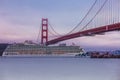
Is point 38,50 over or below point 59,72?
over

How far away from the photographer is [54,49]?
74938mm

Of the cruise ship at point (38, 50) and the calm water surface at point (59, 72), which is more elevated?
the cruise ship at point (38, 50)

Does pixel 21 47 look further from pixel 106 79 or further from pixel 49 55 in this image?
pixel 106 79

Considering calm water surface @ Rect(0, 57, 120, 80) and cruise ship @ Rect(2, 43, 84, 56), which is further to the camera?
cruise ship @ Rect(2, 43, 84, 56)

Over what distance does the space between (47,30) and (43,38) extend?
14.0ft

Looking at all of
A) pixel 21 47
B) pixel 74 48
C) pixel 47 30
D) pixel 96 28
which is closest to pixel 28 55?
pixel 21 47

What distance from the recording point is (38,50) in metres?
73.8

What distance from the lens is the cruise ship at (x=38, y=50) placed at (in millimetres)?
74188

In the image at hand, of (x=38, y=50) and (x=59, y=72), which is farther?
(x=38, y=50)

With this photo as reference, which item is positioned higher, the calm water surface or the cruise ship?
the cruise ship

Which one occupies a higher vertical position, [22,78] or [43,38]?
[43,38]

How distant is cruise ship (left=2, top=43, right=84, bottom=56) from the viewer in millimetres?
74188

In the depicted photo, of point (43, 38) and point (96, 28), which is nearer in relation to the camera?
point (96, 28)

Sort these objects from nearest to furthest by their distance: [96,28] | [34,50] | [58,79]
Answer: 1. [58,79]
2. [96,28]
3. [34,50]
